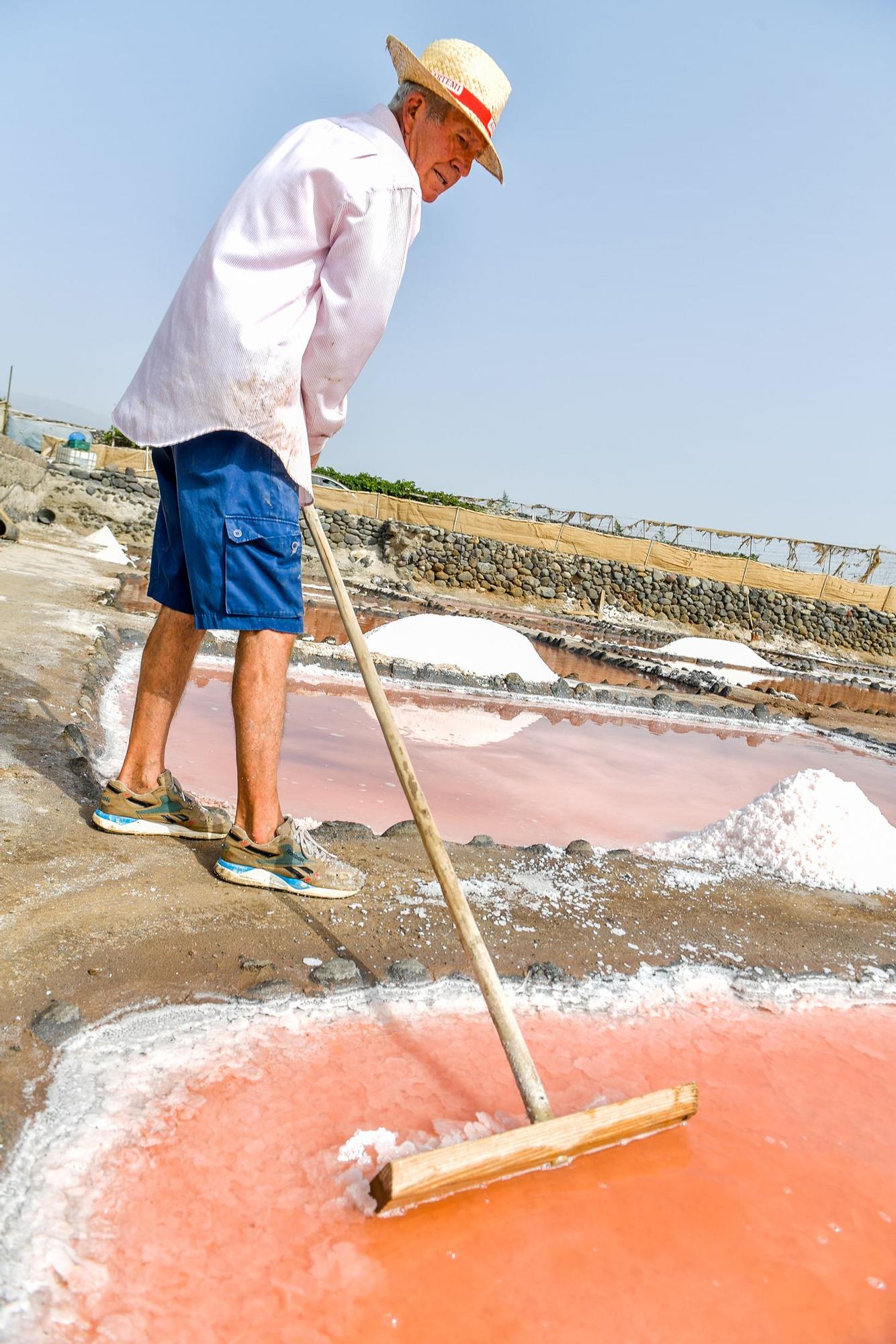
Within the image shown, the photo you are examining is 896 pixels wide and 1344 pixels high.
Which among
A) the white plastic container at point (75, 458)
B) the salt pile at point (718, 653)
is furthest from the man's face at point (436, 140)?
the white plastic container at point (75, 458)

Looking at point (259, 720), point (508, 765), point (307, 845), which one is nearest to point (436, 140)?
point (259, 720)

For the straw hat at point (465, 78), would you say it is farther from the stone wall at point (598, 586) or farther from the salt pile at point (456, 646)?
the stone wall at point (598, 586)

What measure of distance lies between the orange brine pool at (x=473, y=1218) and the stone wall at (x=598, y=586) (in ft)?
58.9

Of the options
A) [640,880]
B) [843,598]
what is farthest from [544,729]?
[843,598]

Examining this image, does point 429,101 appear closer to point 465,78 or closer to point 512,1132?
point 465,78

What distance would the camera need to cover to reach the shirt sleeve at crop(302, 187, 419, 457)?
1.84m

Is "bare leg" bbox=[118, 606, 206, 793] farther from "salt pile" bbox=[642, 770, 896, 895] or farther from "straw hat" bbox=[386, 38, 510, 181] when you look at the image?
"salt pile" bbox=[642, 770, 896, 895]

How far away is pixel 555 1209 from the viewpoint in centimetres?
Result: 126

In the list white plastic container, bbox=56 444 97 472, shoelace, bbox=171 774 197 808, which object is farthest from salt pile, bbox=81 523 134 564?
shoelace, bbox=171 774 197 808

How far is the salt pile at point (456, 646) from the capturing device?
737 cm

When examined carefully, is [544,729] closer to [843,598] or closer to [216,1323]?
[216,1323]

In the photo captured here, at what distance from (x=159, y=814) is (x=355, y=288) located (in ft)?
4.14

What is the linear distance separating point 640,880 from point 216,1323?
1.76m

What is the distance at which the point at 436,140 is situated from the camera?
1.99 meters
